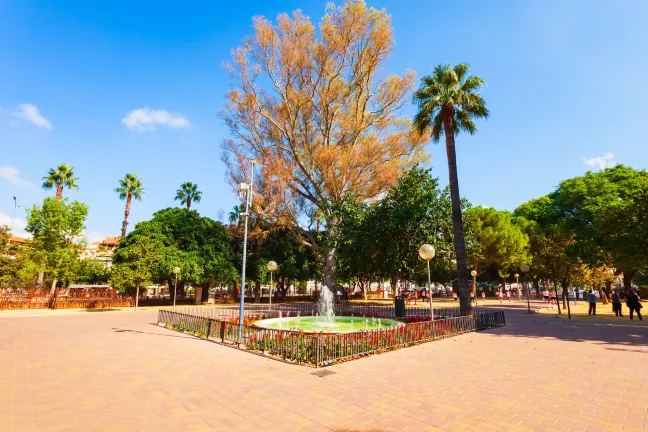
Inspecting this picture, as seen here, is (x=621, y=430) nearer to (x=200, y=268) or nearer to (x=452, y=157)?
(x=452, y=157)

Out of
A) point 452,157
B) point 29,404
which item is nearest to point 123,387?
point 29,404

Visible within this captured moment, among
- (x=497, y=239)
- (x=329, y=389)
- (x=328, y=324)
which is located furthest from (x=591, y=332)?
(x=497, y=239)

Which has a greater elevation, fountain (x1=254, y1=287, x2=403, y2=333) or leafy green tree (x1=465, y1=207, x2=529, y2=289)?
leafy green tree (x1=465, y1=207, x2=529, y2=289)

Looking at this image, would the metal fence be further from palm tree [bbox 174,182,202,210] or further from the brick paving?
palm tree [bbox 174,182,202,210]

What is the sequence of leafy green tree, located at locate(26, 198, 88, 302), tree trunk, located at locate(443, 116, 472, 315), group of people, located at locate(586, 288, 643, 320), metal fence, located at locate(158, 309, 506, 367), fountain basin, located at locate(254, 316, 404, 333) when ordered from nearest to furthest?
metal fence, located at locate(158, 309, 506, 367) < fountain basin, located at locate(254, 316, 404, 333) < tree trunk, located at locate(443, 116, 472, 315) < group of people, located at locate(586, 288, 643, 320) < leafy green tree, located at locate(26, 198, 88, 302)

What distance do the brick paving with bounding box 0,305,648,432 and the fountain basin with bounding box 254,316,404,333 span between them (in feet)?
15.4

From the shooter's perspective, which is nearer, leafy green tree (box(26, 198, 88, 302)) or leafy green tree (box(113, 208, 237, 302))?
leafy green tree (box(26, 198, 88, 302))

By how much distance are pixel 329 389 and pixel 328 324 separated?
35.2 ft

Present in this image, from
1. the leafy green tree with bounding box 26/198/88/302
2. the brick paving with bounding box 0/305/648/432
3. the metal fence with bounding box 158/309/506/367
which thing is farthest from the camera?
the leafy green tree with bounding box 26/198/88/302

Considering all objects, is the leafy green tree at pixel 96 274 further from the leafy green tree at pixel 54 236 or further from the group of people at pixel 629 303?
the group of people at pixel 629 303

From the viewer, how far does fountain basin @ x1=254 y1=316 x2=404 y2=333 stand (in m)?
15.8

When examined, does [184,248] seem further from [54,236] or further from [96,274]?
[96,274]

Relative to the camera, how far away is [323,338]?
364 inches

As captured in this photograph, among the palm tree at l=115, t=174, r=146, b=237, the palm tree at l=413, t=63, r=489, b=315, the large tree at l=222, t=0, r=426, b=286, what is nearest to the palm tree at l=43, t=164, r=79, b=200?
the palm tree at l=115, t=174, r=146, b=237
